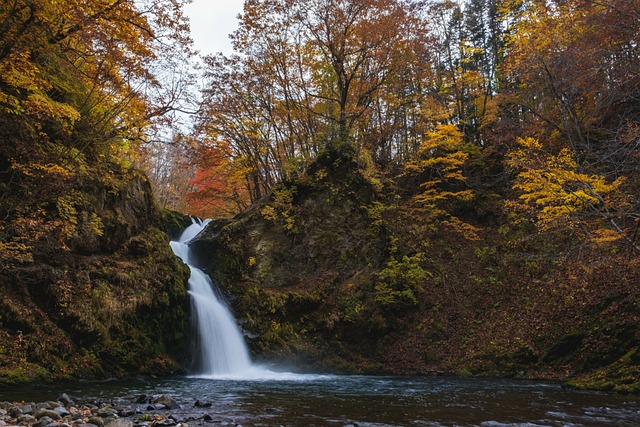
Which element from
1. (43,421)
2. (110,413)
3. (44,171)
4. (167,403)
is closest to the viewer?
(43,421)

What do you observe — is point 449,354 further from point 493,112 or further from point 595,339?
point 493,112

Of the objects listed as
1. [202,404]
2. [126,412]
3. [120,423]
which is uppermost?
[120,423]

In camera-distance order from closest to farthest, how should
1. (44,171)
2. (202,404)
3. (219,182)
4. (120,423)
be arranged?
(120,423), (202,404), (44,171), (219,182)

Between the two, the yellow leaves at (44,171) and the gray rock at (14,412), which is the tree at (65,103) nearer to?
the yellow leaves at (44,171)

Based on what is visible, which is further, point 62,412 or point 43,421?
point 62,412

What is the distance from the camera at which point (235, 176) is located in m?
21.7

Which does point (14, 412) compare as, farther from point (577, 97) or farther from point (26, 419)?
point (577, 97)

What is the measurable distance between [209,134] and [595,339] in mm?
16581

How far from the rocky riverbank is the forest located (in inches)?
102

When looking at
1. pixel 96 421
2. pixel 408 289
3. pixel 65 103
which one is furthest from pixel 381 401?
pixel 65 103

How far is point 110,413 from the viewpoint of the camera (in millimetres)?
5902

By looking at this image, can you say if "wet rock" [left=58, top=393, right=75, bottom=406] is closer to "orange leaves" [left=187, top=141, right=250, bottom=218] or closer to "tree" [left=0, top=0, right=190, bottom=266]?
"tree" [left=0, top=0, right=190, bottom=266]

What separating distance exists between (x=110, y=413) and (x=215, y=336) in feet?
25.8

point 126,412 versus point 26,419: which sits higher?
point 26,419
